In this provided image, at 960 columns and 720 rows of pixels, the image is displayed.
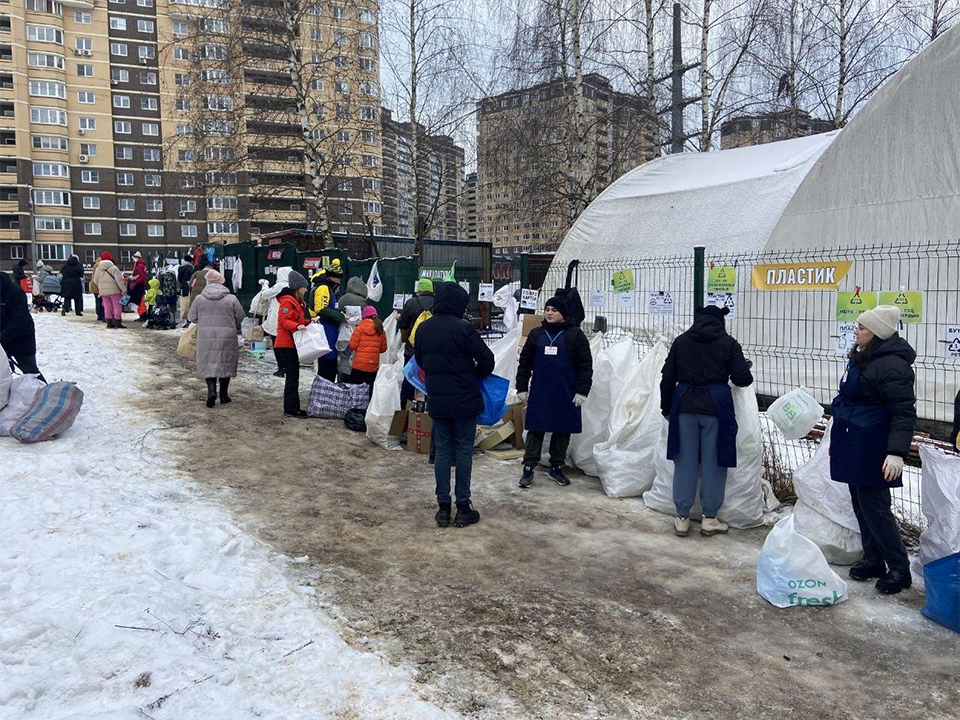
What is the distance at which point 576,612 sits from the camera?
378 cm

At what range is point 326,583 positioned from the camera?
13.4ft

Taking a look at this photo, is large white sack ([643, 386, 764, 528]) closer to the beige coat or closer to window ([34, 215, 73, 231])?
the beige coat

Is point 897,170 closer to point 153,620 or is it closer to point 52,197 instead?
point 153,620

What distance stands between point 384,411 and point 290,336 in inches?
70.5

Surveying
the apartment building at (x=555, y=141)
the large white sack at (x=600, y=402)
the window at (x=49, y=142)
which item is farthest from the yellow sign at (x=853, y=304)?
the window at (x=49, y=142)

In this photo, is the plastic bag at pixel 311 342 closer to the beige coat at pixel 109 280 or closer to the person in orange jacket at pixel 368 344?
the person in orange jacket at pixel 368 344

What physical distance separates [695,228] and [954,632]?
336 inches

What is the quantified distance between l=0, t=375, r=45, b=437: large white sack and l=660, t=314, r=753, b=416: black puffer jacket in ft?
19.5

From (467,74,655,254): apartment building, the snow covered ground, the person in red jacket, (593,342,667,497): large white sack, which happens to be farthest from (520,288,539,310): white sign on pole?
(467,74,655,254): apartment building

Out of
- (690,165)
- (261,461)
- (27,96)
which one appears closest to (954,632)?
(261,461)

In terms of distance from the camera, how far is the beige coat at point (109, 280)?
15.5m

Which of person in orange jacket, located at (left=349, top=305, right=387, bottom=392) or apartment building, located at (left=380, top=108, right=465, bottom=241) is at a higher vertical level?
apartment building, located at (left=380, top=108, right=465, bottom=241)

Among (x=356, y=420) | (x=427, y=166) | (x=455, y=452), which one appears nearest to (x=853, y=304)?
(x=455, y=452)

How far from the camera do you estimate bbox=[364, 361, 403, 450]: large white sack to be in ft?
24.2
